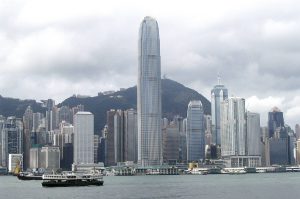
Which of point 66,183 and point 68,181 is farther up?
point 68,181

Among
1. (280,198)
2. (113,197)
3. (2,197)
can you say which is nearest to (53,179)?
(2,197)

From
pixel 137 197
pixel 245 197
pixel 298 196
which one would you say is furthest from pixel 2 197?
pixel 298 196

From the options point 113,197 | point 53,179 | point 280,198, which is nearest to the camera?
point 280,198

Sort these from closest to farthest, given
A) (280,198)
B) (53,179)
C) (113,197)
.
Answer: (280,198) → (113,197) → (53,179)

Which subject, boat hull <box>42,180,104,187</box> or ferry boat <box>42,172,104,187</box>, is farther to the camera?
ferry boat <box>42,172,104,187</box>

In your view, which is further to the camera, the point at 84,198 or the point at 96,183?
the point at 96,183

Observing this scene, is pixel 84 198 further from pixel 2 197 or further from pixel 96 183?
pixel 96 183

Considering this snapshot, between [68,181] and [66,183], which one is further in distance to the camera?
[68,181]

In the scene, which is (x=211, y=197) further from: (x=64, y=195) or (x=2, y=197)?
(x=2, y=197)

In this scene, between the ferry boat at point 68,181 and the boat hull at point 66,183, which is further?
the ferry boat at point 68,181
